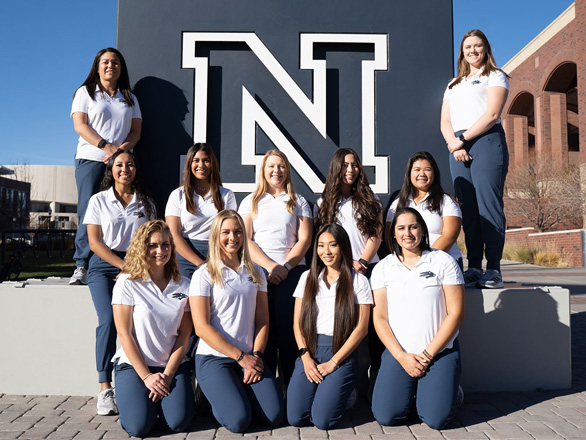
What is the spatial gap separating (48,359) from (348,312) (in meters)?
2.63

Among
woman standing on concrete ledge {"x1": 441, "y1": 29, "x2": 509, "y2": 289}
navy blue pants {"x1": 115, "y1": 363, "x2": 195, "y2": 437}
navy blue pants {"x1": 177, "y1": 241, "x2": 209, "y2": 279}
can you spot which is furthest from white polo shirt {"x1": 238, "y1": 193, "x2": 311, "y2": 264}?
woman standing on concrete ledge {"x1": 441, "y1": 29, "x2": 509, "y2": 289}

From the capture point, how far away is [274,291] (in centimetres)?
393

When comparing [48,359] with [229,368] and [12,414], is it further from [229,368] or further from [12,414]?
[229,368]

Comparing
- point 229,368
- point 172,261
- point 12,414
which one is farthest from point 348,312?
point 12,414

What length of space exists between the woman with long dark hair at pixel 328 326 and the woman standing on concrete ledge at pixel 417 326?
0.18m

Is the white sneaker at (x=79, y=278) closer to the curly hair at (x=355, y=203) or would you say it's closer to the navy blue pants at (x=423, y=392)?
the curly hair at (x=355, y=203)

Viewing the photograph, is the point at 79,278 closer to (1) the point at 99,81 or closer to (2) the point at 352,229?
(1) the point at 99,81

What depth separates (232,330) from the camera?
3473 millimetres

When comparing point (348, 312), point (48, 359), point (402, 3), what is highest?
point (402, 3)

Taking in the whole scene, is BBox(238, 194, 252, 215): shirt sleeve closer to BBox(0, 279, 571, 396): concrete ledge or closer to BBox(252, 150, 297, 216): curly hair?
BBox(252, 150, 297, 216): curly hair

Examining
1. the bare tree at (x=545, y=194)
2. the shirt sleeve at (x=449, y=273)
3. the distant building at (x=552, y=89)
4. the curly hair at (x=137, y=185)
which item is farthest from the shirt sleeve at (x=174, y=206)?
the distant building at (x=552, y=89)

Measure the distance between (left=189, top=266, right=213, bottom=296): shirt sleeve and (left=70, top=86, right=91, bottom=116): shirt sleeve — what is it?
2132 mm

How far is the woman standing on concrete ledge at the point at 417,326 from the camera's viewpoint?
337cm

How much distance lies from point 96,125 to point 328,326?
9.35ft
